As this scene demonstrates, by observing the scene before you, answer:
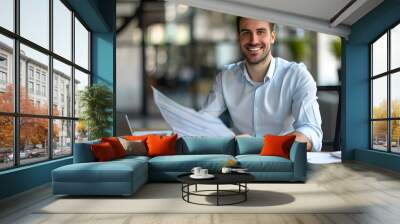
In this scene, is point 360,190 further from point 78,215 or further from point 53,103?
point 53,103

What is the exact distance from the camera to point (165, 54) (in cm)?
892

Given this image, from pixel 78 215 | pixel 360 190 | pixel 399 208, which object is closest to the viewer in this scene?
pixel 78 215

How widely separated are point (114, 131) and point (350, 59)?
554cm

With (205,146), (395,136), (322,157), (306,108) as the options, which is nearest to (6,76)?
(205,146)

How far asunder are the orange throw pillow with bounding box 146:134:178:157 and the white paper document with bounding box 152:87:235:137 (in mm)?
2167

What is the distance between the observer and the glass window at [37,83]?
17.9 ft

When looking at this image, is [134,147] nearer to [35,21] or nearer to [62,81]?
[62,81]

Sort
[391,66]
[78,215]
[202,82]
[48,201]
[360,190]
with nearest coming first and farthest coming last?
[78,215], [48,201], [360,190], [391,66], [202,82]

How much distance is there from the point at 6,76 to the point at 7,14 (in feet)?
2.50

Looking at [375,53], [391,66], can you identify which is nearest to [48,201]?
[391,66]

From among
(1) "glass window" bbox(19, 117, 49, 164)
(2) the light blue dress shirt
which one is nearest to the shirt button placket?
(2) the light blue dress shirt

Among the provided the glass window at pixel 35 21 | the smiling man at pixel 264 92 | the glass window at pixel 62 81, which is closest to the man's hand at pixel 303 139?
the smiling man at pixel 264 92

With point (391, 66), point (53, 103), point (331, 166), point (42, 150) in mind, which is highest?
point (391, 66)

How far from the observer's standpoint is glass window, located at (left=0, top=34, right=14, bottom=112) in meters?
4.88
